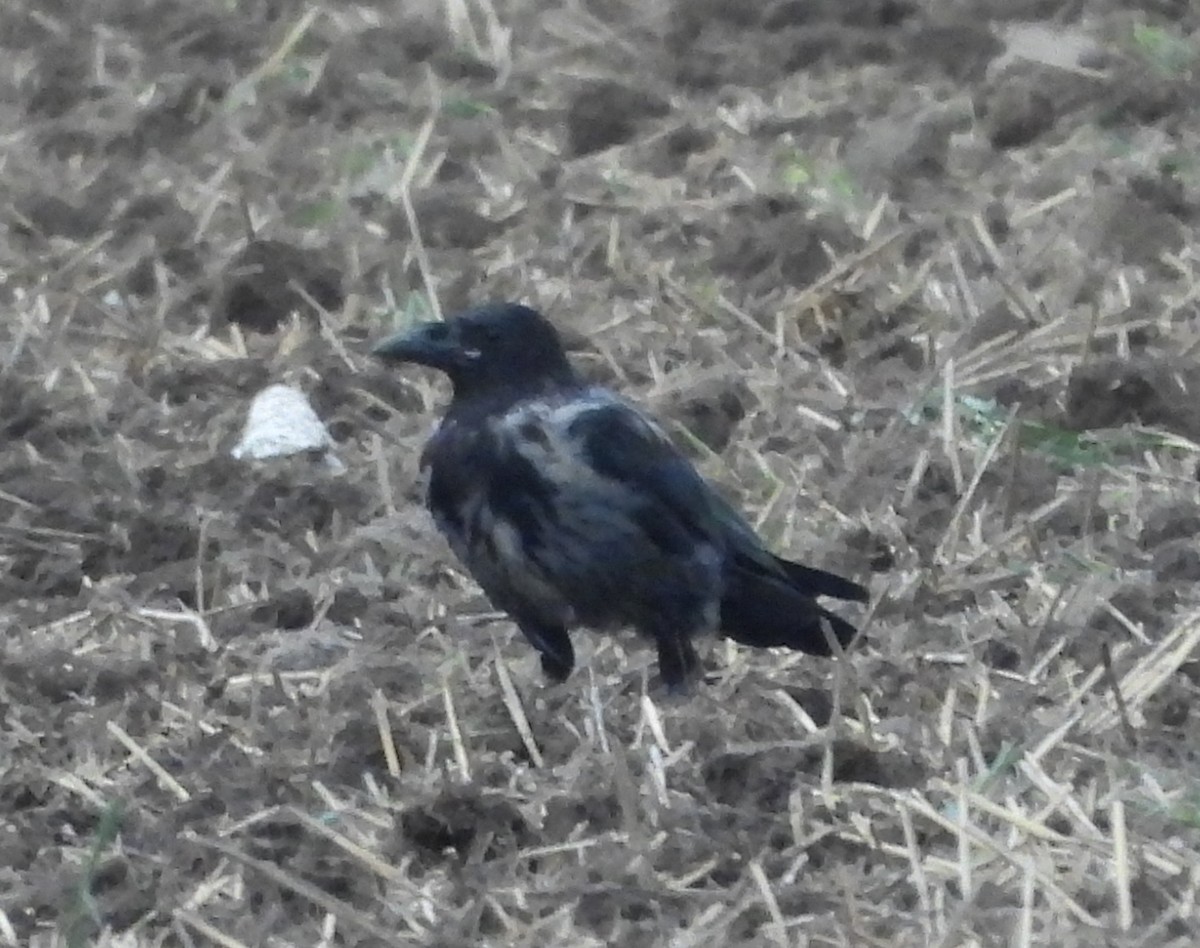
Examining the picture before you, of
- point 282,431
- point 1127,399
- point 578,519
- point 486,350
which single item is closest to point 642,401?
point 282,431

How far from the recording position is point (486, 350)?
330 cm

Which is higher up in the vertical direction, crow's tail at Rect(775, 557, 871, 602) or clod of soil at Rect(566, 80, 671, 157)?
crow's tail at Rect(775, 557, 871, 602)

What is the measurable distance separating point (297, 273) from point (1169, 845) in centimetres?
257

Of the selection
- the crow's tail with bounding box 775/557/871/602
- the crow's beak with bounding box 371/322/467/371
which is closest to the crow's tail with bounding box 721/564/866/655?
the crow's tail with bounding box 775/557/871/602

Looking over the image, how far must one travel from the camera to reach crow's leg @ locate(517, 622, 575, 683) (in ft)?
10.8

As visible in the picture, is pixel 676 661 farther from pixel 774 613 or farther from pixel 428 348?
pixel 428 348

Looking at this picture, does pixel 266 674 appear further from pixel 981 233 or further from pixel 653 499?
pixel 981 233

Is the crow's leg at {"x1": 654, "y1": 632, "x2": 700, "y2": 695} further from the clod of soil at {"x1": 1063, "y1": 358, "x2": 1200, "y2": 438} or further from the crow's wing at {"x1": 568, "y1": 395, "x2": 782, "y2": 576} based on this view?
the clod of soil at {"x1": 1063, "y1": 358, "x2": 1200, "y2": 438}

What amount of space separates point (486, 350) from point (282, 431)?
1036 mm

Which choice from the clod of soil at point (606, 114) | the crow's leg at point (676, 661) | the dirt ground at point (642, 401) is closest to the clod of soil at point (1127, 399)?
the dirt ground at point (642, 401)

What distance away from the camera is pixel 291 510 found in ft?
13.1

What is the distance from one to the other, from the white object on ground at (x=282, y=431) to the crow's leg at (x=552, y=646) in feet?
3.03

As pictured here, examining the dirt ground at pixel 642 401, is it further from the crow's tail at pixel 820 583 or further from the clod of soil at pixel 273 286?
the crow's tail at pixel 820 583

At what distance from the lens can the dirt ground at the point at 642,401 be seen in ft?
9.50
